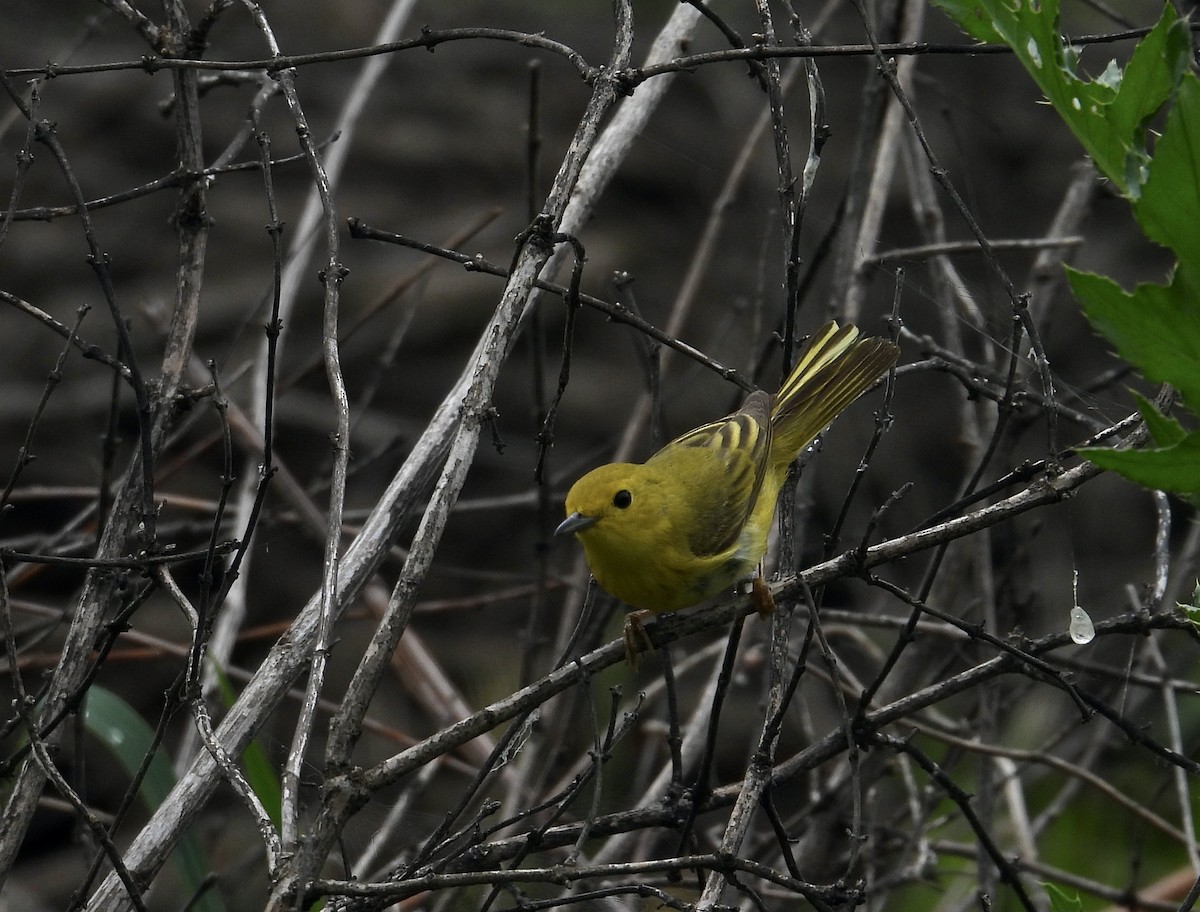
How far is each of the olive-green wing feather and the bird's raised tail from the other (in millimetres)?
118

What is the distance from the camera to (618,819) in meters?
2.46

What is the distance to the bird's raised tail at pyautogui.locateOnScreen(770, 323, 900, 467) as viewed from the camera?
13.1 feet

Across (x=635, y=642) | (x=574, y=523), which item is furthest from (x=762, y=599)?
(x=574, y=523)

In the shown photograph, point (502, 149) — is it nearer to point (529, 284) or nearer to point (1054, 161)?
point (1054, 161)

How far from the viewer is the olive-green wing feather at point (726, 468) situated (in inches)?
146

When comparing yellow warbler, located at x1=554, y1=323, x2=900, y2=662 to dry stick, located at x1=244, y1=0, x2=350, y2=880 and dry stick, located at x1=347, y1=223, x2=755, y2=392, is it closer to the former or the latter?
dry stick, located at x1=347, y1=223, x2=755, y2=392

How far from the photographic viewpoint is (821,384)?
4.13m

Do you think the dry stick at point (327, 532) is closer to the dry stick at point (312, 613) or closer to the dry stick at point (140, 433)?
the dry stick at point (312, 613)

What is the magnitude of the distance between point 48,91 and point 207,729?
677 centimetres

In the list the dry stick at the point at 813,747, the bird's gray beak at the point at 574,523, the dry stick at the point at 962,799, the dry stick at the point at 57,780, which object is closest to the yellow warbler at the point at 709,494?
the bird's gray beak at the point at 574,523

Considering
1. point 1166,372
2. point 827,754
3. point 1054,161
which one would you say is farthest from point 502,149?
point 1166,372

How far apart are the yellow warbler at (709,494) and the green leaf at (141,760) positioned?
112cm

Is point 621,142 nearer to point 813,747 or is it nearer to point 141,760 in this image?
point 813,747

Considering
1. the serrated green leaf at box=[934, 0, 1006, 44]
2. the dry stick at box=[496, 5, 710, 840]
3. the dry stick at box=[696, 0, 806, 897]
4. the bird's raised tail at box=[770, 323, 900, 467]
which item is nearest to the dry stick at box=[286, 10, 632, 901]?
the dry stick at box=[696, 0, 806, 897]
